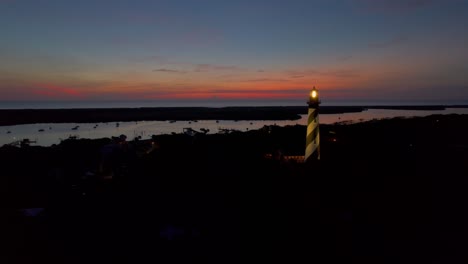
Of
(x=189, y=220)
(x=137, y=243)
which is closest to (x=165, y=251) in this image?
(x=137, y=243)

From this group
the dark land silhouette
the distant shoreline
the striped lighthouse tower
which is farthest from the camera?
the distant shoreline

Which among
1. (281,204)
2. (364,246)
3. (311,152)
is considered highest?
(311,152)

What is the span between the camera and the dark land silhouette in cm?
641

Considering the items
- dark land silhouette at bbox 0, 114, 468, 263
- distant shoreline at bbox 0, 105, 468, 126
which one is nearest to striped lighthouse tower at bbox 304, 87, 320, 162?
dark land silhouette at bbox 0, 114, 468, 263

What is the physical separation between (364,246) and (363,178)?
4.99 meters

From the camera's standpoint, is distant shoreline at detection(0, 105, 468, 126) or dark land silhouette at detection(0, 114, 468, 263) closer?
dark land silhouette at detection(0, 114, 468, 263)

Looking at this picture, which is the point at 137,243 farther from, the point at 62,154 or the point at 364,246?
the point at 62,154

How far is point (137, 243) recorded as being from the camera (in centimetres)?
681

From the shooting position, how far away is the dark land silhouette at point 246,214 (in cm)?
641

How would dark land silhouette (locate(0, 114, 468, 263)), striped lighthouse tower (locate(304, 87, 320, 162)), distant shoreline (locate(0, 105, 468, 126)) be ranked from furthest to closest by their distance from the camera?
1. distant shoreline (locate(0, 105, 468, 126))
2. striped lighthouse tower (locate(304, 87, 320, 162))
3. dark land silhouette (locate(0, 114, 468, 263))

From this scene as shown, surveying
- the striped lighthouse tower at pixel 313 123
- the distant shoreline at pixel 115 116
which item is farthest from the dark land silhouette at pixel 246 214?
the distant shoreline at pixel 115 116

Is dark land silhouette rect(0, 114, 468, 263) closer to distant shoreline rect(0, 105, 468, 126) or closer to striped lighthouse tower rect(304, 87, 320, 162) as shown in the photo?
striped lighthouse tower rect(304, 87, 320, 162)

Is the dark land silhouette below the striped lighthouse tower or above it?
below

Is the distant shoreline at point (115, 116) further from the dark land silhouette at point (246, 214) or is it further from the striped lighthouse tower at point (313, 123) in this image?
the striped lighthouse tower at point (313, 123)
